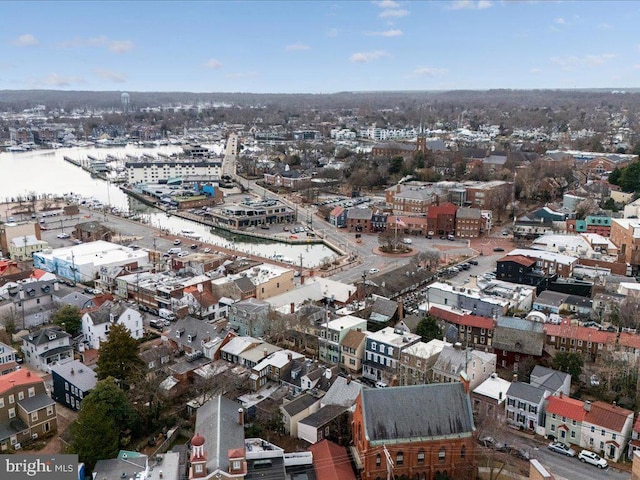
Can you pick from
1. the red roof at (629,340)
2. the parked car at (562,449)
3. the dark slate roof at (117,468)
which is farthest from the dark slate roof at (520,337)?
the dark slate roof at (117,468)

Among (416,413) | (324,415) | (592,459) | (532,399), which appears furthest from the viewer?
(532,399)

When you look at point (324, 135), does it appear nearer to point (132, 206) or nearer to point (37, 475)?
point (132, 206)

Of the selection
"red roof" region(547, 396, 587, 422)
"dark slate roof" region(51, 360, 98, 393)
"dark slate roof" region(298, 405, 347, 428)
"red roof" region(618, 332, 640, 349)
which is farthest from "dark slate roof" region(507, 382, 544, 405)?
"dark slate roof" region(51, 360, 98, 393)

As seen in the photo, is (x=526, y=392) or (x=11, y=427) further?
(x=526, y=392)

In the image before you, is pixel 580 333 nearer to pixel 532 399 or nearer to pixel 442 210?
pixel 532 399

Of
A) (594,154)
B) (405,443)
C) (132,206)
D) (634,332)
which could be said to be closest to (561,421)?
(405,443)

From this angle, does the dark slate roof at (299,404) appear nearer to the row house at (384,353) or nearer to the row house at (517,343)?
the row house at (384,353)

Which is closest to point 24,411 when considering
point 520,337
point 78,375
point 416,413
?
point 78,375
